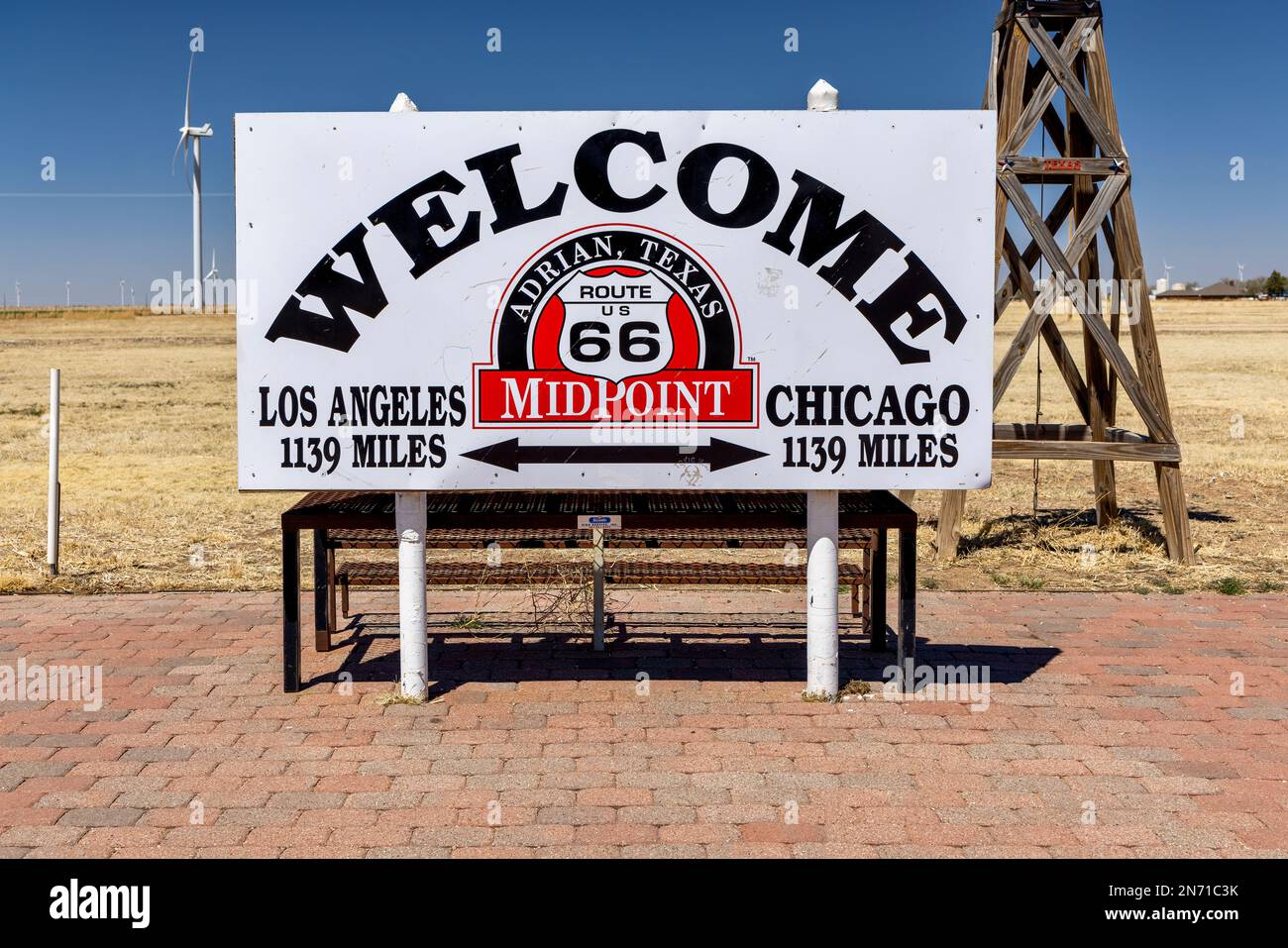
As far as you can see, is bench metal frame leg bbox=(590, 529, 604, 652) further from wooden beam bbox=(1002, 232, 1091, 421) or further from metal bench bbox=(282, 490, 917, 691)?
wooden beam bbox=(1002, 232, 1091, 421)

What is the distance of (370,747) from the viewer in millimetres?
5672

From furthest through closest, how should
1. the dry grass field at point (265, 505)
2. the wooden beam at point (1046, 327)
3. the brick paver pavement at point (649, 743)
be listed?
the wooden beam at point (1046, 327)
the dry grass field at point (265, 505)
the brick paver pavement at point (649, 743)

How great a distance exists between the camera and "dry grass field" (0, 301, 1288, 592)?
372 inches

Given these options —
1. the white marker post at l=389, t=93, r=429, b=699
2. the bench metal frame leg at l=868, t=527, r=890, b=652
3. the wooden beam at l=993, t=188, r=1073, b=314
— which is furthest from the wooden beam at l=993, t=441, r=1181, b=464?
the white marker post at l=389, t=93, r=429, b=699

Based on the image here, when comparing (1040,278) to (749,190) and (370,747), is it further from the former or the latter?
(370,747)

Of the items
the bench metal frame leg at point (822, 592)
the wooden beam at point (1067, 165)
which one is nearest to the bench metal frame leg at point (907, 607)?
the bench metal frame leg at point (822, 592)

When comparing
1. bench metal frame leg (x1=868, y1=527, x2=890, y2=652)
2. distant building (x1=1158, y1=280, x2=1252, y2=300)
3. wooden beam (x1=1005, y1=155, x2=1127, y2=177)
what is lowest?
bench metal frame leg (x1=868, y1=527, x2=890, y2=652)

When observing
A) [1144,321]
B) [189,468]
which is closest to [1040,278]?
[1144,321]

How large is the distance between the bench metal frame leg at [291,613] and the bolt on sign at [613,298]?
1.06ft

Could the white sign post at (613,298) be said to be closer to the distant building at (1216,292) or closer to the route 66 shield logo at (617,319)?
the route 66 shield logo at (617,319)

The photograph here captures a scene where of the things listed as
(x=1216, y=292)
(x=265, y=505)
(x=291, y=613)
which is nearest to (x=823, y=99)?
(x=291, y=613)

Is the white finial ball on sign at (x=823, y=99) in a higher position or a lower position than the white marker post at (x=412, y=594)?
higher

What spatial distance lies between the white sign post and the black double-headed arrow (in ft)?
0.03

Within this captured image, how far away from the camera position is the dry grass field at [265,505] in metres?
9.46
